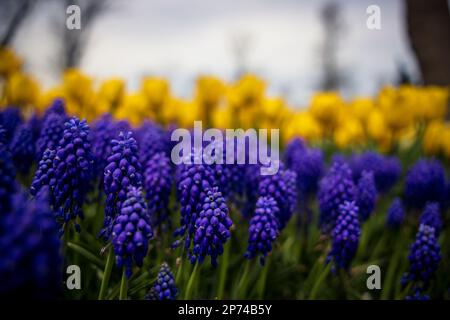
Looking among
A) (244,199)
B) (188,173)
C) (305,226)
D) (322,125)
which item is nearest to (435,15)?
(322,125)

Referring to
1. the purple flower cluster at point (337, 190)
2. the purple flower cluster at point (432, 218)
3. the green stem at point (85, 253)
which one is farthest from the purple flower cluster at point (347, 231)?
the green stem at point (85, 253)

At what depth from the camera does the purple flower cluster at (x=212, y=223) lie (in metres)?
1.61

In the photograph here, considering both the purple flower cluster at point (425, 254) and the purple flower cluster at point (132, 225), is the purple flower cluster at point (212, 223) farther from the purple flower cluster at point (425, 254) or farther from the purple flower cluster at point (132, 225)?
the purple flower cluster at point (425, 254)

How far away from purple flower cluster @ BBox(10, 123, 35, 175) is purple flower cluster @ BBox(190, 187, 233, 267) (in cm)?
128

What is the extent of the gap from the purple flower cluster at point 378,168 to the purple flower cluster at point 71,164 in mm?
2237

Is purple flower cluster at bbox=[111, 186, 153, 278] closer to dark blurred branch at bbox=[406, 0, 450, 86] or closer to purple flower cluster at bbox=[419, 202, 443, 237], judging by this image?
purple flower cluster at bbox=[419, 202, 443, 237]

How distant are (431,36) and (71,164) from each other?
6.33 m

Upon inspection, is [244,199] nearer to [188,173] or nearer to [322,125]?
[188,173]

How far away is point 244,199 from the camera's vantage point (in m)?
2.60

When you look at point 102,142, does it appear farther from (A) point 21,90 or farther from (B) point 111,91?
(A) point 21,90

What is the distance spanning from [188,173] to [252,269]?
0.98 meters

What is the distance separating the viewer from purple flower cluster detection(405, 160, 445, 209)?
3.10 meters

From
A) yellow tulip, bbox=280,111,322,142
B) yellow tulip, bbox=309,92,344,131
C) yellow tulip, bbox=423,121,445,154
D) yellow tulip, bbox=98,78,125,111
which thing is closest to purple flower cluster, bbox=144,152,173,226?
yellow tulip, bbox=98,78,125,111

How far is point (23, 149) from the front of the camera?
240 cm
